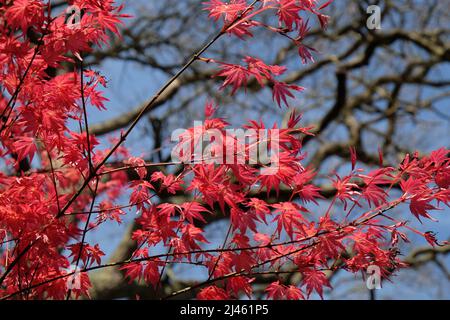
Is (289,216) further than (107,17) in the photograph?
No

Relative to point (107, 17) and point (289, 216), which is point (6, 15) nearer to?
point (107, 17)

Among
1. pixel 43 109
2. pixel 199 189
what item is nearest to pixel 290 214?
pixel 199 189

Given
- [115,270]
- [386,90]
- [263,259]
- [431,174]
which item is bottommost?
[263,259]

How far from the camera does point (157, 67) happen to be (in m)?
6.56

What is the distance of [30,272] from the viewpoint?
86.1 inches

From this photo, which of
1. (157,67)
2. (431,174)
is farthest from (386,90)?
(431,174)

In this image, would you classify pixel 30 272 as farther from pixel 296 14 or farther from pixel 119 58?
pixel 119 58

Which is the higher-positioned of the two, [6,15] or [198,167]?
[6,15]

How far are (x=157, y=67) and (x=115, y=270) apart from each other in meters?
2.82

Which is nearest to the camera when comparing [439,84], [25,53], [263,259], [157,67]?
[25,53]

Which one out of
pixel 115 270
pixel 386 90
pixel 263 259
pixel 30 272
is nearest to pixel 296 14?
pixel 263 259

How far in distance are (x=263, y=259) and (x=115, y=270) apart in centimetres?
297

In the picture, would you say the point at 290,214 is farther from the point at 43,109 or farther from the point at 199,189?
the point at 43,109

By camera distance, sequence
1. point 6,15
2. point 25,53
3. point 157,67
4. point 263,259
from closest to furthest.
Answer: point 6,15
point 25,53
point 263,259
point 157,67
